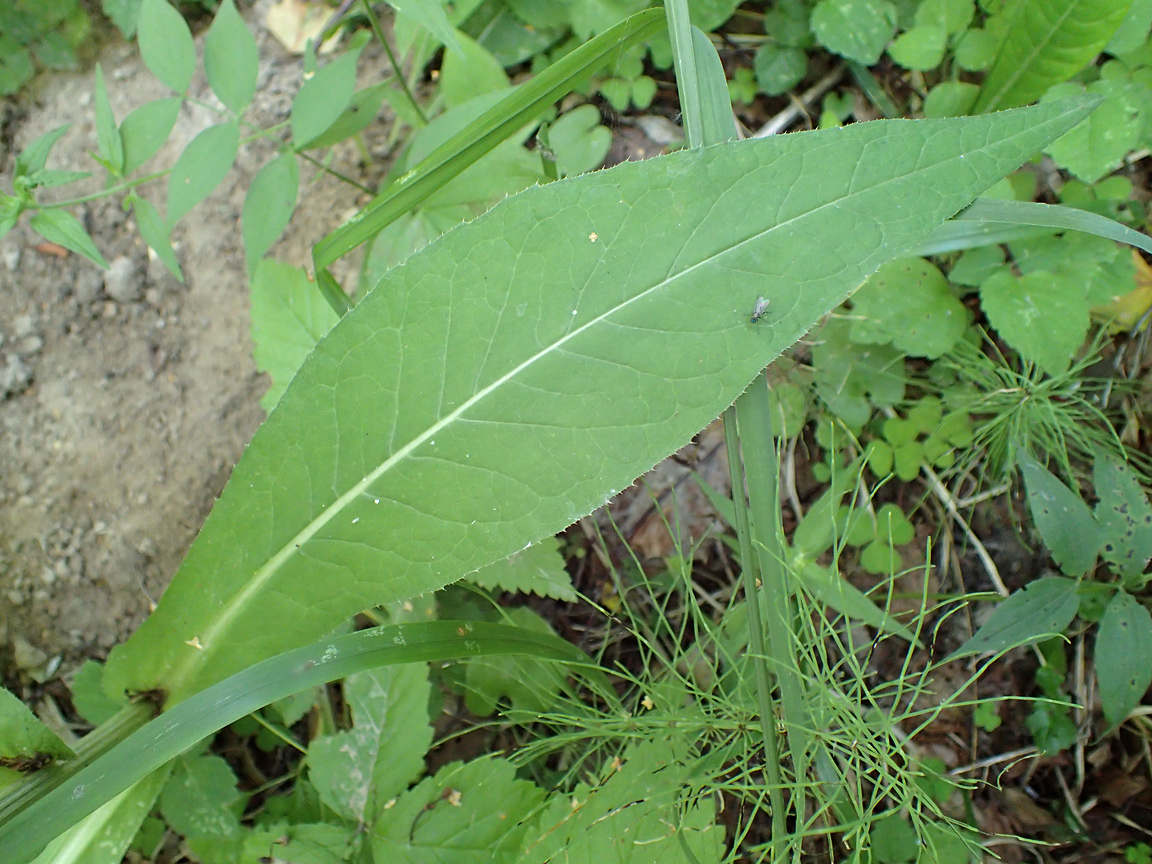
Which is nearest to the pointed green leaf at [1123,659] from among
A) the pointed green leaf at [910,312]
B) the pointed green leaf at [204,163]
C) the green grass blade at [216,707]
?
the pointed green leaf at [910,312]

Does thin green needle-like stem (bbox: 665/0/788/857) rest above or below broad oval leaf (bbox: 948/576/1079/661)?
above

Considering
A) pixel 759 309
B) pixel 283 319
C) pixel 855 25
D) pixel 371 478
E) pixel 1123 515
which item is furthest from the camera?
pixel 855 25

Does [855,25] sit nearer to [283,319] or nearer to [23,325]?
[283,319]

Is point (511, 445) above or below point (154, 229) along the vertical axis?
below

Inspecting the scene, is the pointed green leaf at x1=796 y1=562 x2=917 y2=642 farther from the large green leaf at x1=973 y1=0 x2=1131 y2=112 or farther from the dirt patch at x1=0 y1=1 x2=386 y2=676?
the dirt patch at x1=0 y1=1 x2=386 y2=676

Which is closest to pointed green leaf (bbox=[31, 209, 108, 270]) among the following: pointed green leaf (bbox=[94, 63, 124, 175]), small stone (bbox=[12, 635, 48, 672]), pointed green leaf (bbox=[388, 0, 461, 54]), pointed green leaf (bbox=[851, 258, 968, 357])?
pointed green leaf (bbox=[94, 63, 124, 175])

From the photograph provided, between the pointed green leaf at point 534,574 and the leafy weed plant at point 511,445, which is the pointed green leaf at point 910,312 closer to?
the leafy weed plant at point 511,445

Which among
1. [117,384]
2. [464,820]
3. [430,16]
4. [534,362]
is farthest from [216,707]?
[117,384]
